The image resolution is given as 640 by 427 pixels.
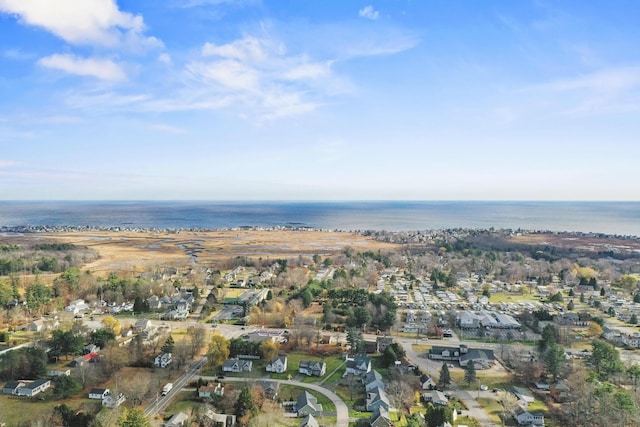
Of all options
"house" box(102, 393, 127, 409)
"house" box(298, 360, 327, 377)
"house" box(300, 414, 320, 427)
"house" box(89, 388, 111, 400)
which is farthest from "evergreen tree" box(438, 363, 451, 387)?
"house" box(89, 388, 111, 400)

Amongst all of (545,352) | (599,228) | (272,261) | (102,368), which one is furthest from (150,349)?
(599,228)

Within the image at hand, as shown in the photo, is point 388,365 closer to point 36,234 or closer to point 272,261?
point 272,261

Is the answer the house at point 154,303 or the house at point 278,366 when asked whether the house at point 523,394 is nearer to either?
the house at point 278,366

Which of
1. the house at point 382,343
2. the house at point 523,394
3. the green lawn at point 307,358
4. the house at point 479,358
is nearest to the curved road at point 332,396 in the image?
the green lawn at point 307,358

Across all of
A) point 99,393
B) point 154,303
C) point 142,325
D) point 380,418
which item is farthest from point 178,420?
point 154,303

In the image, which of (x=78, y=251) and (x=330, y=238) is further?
(x=330, y=238)

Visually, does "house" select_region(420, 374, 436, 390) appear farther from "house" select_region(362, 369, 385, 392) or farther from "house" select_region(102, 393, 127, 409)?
"house" select_region(102, 393, 127, 409)

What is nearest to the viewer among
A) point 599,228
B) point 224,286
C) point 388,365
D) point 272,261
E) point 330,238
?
point 388,365

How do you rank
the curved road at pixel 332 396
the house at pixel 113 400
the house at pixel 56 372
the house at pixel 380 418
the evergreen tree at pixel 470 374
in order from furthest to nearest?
1. the house at pixel 56 372
2. the evergreen tree at pixel 470 374
3. the house at pixel 113 400
4. the curved road at pixel 332 396
5. the house at pixel 380 418
